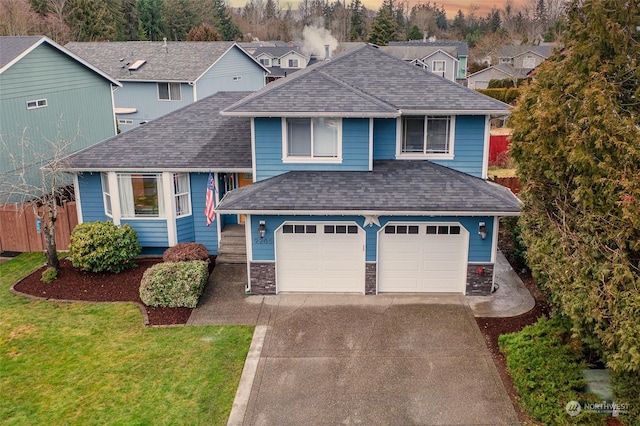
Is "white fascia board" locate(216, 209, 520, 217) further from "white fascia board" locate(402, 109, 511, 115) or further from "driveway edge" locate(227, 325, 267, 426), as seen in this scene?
"white fascia board" locate(402, 109, 511, 115)

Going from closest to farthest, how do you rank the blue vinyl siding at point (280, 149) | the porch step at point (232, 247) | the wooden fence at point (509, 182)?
the blue vinyl siding at point (280, 149)
the porch step at point (232, 247)
the wooden fence at point (509, 182)

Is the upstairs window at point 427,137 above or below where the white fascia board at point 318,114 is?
below

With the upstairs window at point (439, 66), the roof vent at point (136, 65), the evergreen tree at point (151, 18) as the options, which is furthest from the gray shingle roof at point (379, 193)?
the evergreen tree at point (151, 18)

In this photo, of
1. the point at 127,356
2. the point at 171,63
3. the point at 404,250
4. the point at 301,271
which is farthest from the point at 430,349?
the point at 171,63

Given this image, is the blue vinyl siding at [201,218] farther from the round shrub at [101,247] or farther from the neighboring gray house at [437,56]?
the neighboring gray house at [437,56]

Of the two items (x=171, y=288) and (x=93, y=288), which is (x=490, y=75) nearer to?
(x=171, y=288)

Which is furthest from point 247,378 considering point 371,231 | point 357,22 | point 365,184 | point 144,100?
point 357,22

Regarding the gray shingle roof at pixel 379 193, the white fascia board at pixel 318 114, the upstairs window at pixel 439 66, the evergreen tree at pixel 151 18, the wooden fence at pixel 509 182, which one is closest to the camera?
the gray shingle roof at pixel 379 193

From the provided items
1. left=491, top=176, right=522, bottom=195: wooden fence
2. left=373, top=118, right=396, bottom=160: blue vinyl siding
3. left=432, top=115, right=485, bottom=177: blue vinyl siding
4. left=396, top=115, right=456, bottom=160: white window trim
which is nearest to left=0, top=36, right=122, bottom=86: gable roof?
left=373, top=118, right=396, bottom=160: blue vinyl siding
